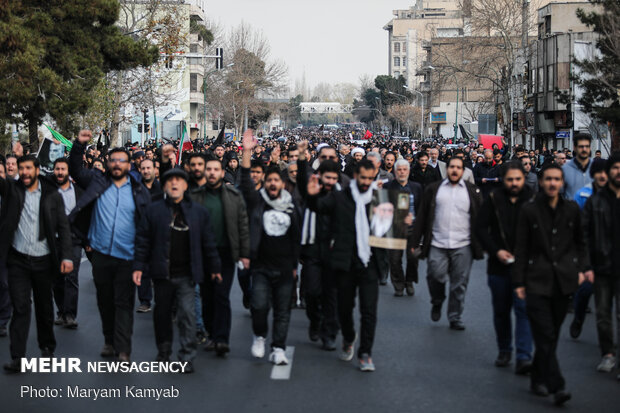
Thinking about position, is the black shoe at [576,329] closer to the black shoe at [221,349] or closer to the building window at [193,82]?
the black shoe at [221,349]

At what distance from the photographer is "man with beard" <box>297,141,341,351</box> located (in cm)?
856

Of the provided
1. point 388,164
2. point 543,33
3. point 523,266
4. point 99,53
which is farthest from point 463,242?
point 543,33

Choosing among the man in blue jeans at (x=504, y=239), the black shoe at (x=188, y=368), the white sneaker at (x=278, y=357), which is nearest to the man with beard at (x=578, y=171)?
the man in blue jeans at (x=504, y=239)

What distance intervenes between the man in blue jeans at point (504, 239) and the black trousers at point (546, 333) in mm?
701

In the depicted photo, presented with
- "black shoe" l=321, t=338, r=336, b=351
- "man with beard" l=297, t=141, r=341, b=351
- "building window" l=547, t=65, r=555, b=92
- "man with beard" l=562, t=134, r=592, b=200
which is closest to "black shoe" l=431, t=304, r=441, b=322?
"man with beard" l=297, t=141, r=341, b=351

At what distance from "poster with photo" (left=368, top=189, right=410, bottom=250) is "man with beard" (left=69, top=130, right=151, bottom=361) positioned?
197 centimetres

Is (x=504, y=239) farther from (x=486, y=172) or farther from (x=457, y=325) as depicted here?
(x=486, y=172)

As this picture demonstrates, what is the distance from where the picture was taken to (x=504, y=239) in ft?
26.8

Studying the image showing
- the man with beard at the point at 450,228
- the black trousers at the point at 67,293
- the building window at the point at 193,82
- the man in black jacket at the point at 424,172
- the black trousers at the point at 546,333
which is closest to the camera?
the black trousers at the point at 546,333

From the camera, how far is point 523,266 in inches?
290

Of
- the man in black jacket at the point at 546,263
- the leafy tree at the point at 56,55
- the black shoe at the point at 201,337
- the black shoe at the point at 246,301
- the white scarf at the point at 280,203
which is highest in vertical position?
the leafy tree at the point at 56,55

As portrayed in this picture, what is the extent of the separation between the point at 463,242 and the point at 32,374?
4318mm

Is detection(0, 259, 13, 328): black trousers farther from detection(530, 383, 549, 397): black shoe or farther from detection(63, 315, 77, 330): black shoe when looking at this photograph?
detection(530, 383, 549, 397): black shoe

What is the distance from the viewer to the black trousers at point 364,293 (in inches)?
319
